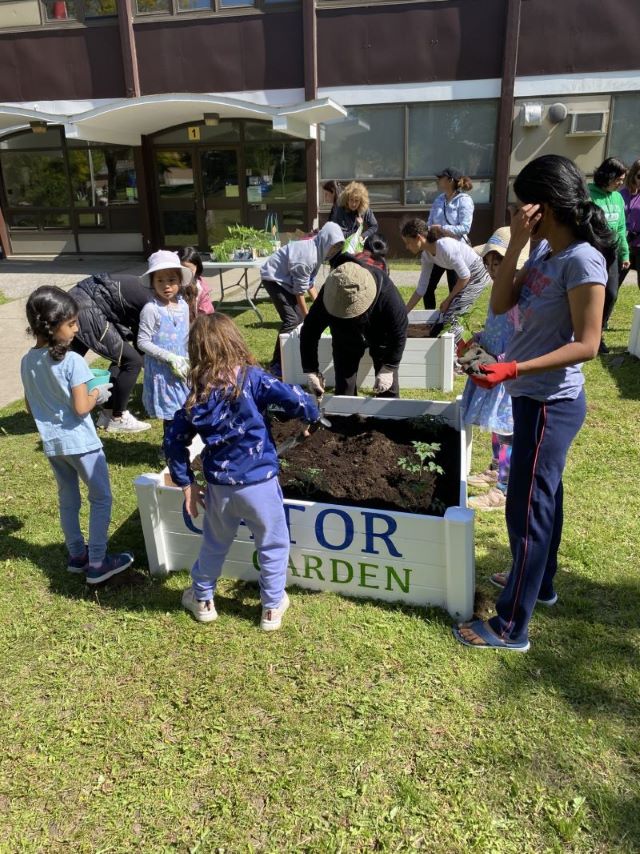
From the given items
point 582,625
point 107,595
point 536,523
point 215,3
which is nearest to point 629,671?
point 582,625

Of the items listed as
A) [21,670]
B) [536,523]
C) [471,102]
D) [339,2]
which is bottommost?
[21,670]

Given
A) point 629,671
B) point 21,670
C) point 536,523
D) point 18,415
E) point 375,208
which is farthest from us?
point 375,208

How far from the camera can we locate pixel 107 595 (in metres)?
3.25

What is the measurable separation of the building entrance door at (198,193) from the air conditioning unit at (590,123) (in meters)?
6.67

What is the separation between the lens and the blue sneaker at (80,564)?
341 centimetres

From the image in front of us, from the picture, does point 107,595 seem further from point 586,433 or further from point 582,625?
point 586,433

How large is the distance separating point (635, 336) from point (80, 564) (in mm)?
5684

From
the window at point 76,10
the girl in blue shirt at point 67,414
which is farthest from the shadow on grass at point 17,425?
the window at point 76,10

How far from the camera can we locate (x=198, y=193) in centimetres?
1400

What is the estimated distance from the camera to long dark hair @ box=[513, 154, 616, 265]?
2113mm

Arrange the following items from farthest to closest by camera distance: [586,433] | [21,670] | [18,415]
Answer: [18,415], [586,433], [21,670]

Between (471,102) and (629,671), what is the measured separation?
39.3 feet

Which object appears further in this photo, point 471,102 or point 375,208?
point 375,208

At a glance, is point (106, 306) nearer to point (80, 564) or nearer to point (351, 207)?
point (80, 564)
